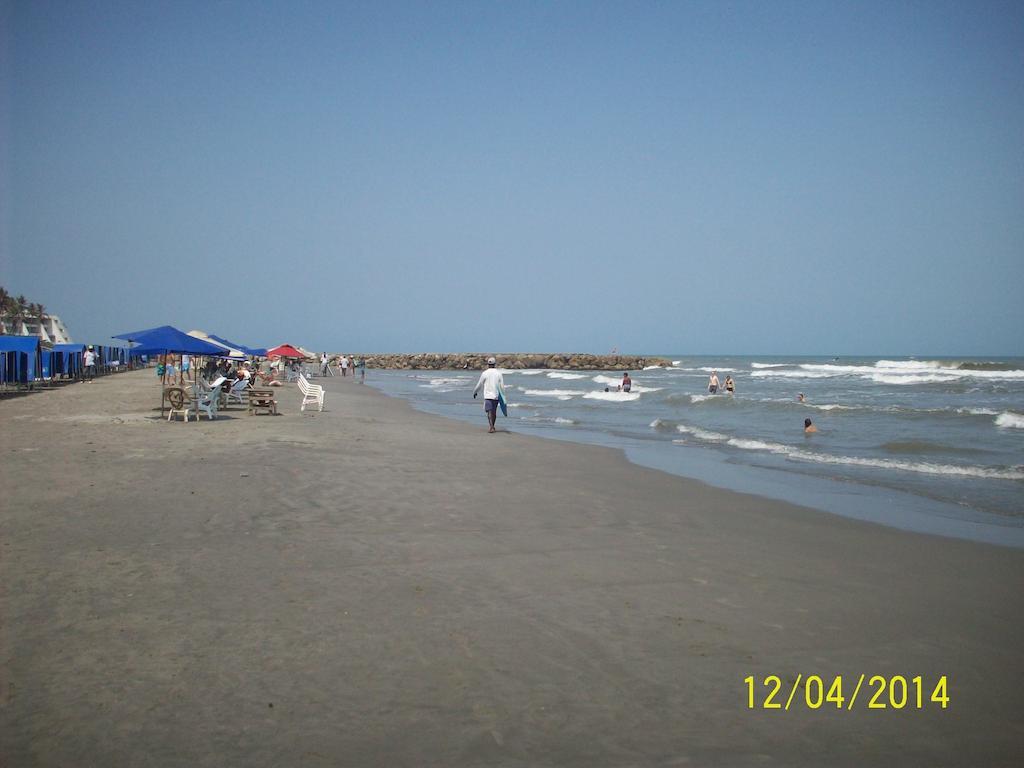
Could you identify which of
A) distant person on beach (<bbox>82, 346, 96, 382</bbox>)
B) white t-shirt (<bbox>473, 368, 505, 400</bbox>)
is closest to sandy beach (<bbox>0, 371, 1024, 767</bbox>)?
white t-shirt (<bbox>473, 368, 505, 400</bbox>)

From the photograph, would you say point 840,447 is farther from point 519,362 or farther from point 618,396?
point 519,362

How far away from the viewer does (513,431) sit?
56.2 ft

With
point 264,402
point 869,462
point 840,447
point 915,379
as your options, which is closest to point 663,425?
point 840,447

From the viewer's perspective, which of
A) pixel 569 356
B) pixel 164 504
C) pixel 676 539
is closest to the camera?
pixel 676 539

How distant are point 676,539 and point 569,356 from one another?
282 feet

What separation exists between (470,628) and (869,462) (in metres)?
11.0

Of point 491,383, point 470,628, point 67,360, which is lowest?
point 470,628

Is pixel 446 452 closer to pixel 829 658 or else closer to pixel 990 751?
pixel 829 658

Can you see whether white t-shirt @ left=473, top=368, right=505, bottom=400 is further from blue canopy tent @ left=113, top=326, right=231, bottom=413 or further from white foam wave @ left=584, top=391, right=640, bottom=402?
white foam wave @ left=584, top=391, right=640, bottom=402

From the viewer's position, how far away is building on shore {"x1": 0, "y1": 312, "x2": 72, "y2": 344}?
8092 centimetres

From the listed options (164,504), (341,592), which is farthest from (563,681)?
(164,504)

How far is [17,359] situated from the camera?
83.5 ft

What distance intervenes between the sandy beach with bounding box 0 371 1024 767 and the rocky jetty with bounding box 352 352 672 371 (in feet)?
268

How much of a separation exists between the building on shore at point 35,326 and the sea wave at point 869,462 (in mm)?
76210
